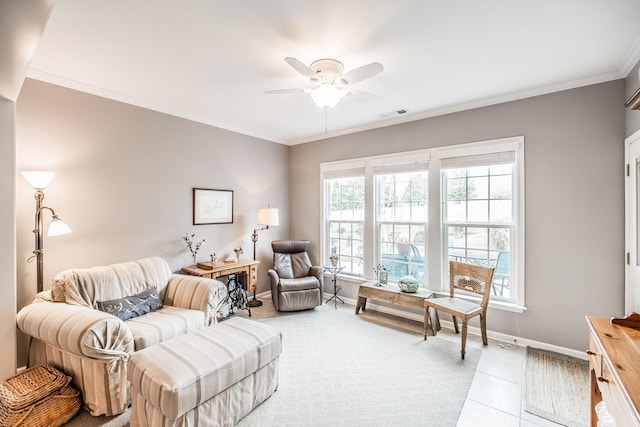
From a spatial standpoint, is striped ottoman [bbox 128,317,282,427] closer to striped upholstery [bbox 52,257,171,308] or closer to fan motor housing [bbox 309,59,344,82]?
striped upholstery [bbox 52,257,171,308]

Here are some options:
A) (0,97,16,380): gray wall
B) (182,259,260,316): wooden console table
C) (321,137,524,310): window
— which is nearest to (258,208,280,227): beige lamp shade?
(182,259,260,316): wooden console table

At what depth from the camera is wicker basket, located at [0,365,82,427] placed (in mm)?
1734

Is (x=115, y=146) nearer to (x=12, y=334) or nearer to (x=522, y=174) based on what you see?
(x=12, y=334)

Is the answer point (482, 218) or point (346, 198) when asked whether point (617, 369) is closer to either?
point (482, 218)

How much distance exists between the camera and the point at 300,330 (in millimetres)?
3439

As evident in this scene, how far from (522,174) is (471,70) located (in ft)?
4.30

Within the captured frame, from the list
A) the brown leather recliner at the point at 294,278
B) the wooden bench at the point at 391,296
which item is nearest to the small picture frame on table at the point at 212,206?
the brown leather recliner at the point at 294,278

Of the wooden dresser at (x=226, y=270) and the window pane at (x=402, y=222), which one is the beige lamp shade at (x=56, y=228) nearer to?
the wooden dresser at (x=226, y=270)

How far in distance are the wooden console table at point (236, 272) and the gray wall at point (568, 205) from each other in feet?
10.2

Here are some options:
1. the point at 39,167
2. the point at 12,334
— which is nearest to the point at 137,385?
the point at 12,334

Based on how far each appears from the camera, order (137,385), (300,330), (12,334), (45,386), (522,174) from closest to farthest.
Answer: (137,385) < (45,386) < (12,334) < (522,174) < (300,330)

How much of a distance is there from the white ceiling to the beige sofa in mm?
1876

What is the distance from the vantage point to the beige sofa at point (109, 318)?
1.95m

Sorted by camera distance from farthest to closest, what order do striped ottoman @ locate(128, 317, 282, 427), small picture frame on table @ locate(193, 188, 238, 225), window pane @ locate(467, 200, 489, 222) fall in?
1. small picture frame on table @ locate(193, 188, 238, 225)
2. window pane @ locate(467, 200, 489, 222)
3. striped ottoman @ locate(128, 317, 282, 427)
